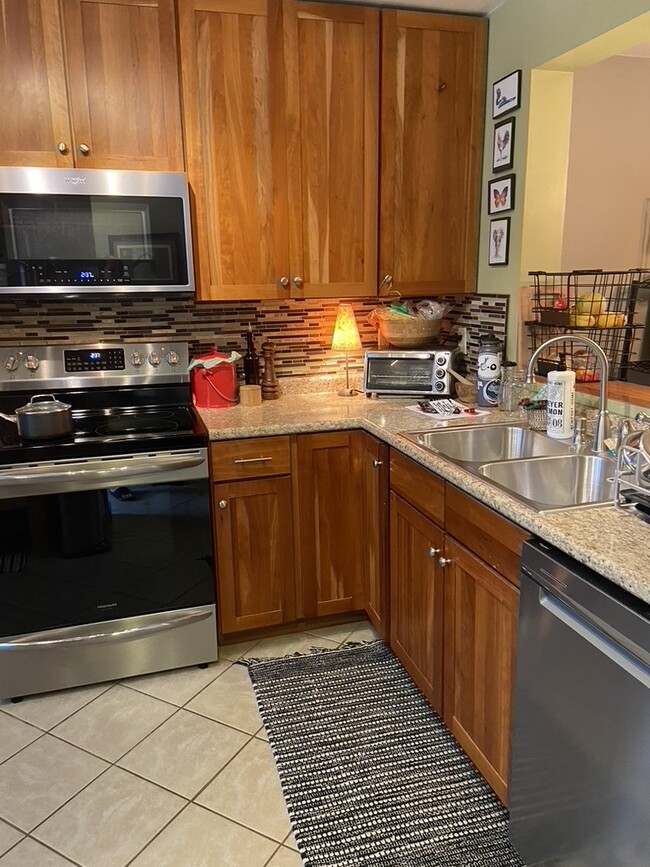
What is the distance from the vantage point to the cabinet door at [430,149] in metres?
2.45

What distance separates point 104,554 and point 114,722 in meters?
0.54

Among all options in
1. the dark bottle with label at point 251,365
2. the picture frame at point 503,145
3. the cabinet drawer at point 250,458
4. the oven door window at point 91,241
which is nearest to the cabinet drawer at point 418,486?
the cabinet drawer at point 250,458

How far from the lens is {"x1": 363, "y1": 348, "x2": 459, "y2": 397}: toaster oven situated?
8.64ft

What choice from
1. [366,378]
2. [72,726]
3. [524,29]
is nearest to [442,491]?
[366,378]

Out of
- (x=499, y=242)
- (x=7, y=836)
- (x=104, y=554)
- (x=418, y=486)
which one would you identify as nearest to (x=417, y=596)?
(x=418, y=486)

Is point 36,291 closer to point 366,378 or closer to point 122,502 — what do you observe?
point 122,502

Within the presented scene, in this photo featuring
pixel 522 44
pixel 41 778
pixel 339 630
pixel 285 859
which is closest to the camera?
pixel 285 859

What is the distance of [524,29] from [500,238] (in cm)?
72

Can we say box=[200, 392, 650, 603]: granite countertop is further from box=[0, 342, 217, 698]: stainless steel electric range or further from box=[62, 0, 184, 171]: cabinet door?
box=[62, 0, 184, 171]: cabinet door

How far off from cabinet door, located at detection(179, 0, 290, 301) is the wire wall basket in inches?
38.7

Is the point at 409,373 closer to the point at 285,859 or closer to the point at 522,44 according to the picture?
the point at 522,44

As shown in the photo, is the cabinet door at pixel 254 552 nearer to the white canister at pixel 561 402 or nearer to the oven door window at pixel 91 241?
the oven door window at pixel 91 241

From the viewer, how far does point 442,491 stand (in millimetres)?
1788

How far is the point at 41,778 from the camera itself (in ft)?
6.03
